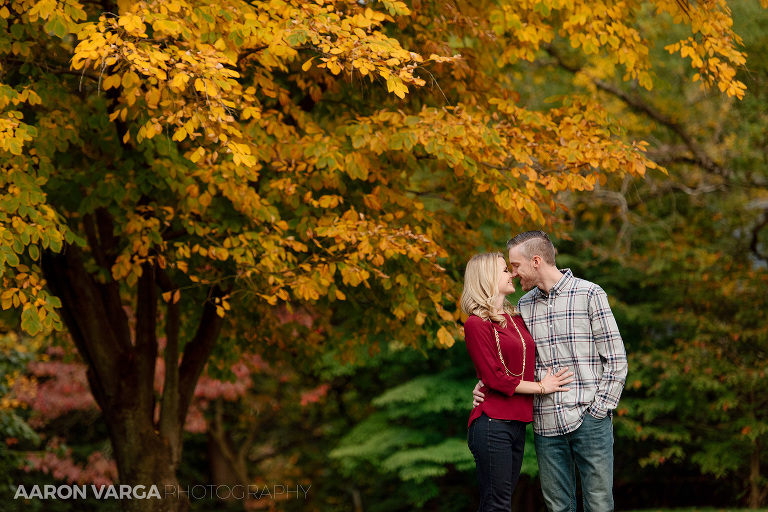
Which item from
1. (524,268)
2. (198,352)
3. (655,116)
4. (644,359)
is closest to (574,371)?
(524,268)

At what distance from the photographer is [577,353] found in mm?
3947

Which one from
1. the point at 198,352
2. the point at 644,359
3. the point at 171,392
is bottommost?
the point at 644,359

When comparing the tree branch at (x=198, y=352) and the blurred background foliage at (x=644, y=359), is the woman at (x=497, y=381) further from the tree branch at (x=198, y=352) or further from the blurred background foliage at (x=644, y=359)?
the blurred background foliage at (x=644, y=359)

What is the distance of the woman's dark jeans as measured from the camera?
3791mm

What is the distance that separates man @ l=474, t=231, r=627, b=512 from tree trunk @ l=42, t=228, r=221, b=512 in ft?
11.8

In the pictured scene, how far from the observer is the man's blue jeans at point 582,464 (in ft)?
12.7

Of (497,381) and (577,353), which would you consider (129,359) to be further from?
(577,353)

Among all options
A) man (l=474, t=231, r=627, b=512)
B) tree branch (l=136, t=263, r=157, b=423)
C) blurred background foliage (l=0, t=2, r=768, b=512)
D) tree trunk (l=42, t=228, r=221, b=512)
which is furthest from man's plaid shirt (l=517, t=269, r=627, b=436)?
blurred background foliage (l=0, t=2, r=768, b=512)

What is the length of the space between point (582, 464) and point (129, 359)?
4.32m

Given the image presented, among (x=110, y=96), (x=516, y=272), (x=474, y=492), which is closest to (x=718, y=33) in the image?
(x=516, y=272)

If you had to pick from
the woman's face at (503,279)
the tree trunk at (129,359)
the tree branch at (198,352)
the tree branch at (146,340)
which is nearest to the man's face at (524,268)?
the woman's face at (503,279)

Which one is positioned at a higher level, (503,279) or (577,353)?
(503,279)

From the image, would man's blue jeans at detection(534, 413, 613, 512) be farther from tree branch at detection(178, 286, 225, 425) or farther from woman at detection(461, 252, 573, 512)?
tree branch at detection(178, 286, 225, 425)

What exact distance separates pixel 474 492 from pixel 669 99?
317 inches
